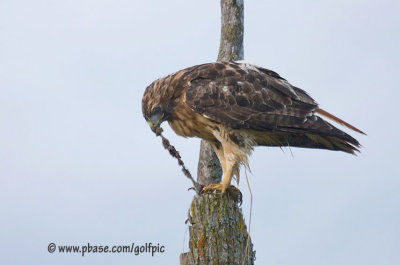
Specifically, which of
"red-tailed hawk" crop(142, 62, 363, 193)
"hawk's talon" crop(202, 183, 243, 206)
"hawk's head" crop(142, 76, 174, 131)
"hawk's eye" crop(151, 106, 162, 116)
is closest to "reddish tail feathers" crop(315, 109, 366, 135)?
"red-tailed hawk" crop(142, 62, 363, 193)

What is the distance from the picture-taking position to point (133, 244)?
25.3ft

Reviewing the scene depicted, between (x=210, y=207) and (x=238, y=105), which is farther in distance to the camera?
(x=238, y=105)

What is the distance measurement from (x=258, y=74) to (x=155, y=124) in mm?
1477

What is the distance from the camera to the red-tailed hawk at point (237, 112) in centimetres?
757

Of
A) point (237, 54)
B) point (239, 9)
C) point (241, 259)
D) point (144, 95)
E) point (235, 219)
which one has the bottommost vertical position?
point (241, 259)

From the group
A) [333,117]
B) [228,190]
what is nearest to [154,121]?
[228,190]

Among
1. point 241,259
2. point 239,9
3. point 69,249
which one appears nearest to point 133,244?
point 69,249

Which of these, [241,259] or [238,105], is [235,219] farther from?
[238,105]

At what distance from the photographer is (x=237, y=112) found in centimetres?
761

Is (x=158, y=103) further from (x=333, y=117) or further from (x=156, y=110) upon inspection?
(x=333, y=117)

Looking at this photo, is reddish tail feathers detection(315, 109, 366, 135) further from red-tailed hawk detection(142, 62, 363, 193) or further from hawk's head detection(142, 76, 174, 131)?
hawk's head detection(142, 76, 174, 131)

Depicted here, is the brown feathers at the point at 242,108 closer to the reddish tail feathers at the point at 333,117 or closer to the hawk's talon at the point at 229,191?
the reddish tail feathers at the point at 333,117

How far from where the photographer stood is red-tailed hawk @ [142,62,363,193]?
298 inches

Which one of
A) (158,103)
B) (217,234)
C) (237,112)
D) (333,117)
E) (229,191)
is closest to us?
(217,234)
